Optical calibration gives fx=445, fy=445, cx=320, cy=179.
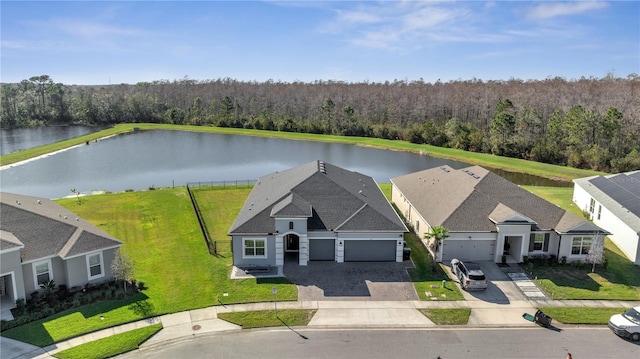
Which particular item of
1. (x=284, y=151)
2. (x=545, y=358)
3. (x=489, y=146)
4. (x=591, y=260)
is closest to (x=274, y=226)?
(x=545, y=358)

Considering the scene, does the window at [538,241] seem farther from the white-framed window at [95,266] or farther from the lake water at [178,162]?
the lake water at [178,162]

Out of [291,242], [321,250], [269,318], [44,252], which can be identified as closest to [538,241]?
[321,250]

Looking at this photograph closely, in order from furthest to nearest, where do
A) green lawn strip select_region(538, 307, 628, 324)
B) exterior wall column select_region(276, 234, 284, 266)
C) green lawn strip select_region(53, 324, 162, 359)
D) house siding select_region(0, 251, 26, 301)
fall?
1. exterior wall column select_region(276, 234, 284, 266)
2. green lawn strip select_region(538, 307, 628, 324)
3. house siding select_region(0, 251, 26, 301)
4. green lawn strip select_region(53, 324, 162, 359)

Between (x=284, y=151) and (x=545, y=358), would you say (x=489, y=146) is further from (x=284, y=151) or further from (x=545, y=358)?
(x=545, y=358)

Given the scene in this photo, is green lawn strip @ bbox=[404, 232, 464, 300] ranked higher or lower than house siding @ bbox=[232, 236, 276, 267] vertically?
lower

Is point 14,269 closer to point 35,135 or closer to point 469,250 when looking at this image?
point 469,250

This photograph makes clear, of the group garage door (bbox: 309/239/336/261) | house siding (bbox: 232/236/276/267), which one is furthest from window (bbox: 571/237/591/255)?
house siding (bbox: 232/236/276/267)

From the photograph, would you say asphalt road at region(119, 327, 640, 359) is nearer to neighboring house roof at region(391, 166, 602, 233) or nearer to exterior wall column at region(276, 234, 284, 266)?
exterior wall column at region(276, 234, 284, 266)
